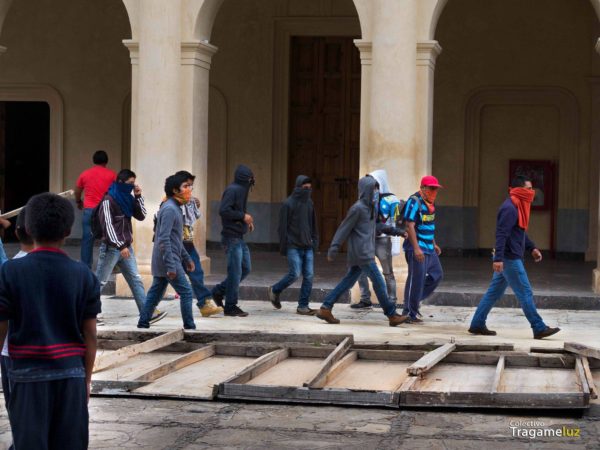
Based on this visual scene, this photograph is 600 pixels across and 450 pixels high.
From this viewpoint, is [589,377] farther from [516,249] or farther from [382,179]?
[382,179]

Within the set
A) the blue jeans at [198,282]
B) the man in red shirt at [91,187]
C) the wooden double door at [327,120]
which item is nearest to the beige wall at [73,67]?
the wooden double door at [327,120]

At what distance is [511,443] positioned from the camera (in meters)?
7.27

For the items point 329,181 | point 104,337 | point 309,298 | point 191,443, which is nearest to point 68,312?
point 191,443

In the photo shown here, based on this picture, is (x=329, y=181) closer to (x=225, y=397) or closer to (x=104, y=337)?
(x=104, y=337)

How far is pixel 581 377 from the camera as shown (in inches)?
348

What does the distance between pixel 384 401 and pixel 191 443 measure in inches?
63.6

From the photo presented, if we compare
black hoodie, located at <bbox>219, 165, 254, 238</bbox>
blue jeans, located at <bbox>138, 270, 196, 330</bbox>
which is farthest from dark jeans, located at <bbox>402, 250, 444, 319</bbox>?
blue jeans, located at <bbox>138, 270, 196, 330</bbox>

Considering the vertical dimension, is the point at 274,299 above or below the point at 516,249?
below

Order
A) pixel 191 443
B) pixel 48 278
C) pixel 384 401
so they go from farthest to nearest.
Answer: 1. pixel 384 401
2. pixel 191 443
3. pixel 48 278

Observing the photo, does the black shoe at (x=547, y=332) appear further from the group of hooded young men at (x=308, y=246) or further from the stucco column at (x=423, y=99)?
the stucco column at (x=423, y=99)

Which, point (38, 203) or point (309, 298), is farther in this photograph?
point (309, 298)

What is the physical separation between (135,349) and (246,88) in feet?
34.2

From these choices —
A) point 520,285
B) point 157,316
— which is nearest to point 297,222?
point 157,316

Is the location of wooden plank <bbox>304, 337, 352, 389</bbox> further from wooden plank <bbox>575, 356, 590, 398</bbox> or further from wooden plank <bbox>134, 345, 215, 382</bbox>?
wooden plank <bbox>575, 356, 590, 398</bbox>
